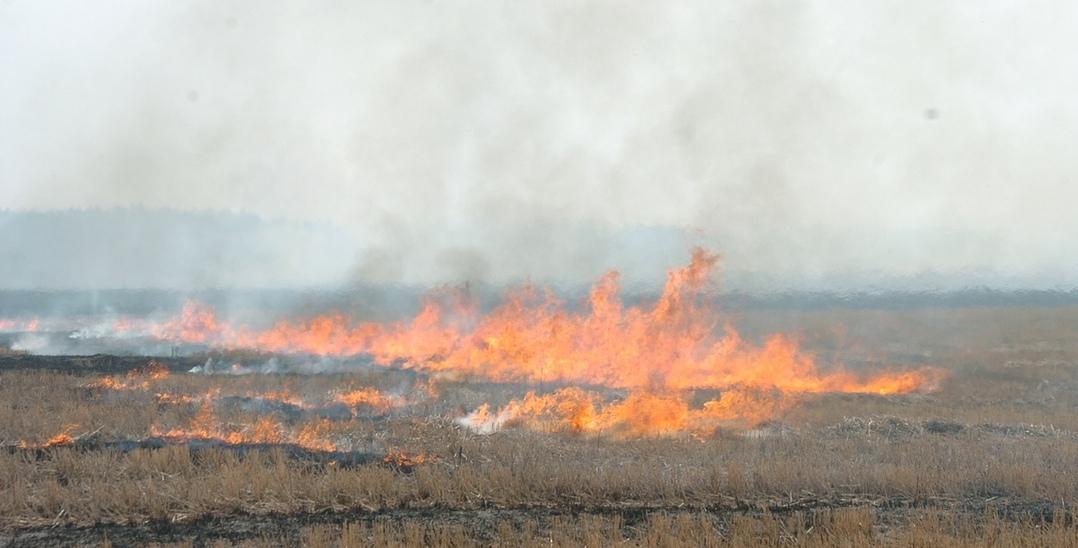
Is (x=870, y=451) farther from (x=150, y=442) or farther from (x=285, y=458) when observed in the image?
(x=150, y=442)

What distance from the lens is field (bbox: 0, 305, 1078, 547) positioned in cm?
994

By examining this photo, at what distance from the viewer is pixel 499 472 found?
39.8ft

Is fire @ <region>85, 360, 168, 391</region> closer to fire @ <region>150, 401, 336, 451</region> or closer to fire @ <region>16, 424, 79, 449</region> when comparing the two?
fire @ <region>150, 401, 336, 451</region>

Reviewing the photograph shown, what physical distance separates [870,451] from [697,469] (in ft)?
17.2

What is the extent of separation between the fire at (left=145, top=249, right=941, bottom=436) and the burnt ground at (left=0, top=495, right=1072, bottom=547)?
24.2 feet

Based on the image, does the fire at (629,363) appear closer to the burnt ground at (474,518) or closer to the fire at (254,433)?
the fire at (254,433)

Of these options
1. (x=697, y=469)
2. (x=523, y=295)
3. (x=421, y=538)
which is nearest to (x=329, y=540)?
(x=421, y=538)

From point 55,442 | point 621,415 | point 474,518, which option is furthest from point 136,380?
point 474,518

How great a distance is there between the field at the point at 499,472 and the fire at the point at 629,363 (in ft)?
1.75

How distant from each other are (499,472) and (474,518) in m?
1.55

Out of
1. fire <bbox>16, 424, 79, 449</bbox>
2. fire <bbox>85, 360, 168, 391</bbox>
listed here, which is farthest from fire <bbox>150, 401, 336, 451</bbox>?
fire <bbox>85, 360, 168, 391</bbox>

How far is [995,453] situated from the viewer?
15.5 metres

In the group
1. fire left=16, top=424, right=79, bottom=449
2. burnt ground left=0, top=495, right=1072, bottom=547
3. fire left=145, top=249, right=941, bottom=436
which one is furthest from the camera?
fire left=145, top=249, right=941, bottom=436

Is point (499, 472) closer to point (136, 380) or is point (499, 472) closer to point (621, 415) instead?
point (621, 415)
